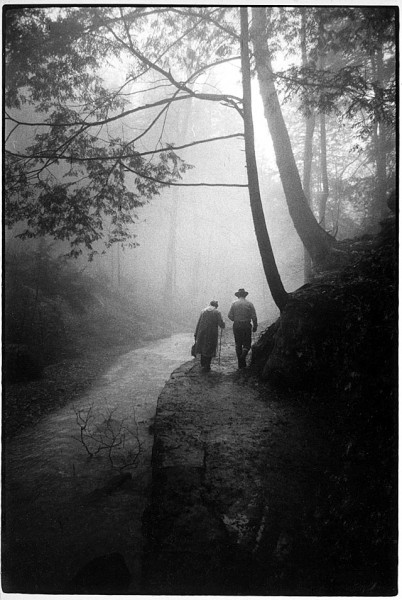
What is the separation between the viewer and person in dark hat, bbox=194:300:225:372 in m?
5.93

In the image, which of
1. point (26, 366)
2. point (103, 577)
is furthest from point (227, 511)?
point (26, 366)

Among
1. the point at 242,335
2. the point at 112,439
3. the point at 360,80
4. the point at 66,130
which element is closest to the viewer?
the point at 360,80

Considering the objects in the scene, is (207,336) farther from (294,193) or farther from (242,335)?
(294,193)

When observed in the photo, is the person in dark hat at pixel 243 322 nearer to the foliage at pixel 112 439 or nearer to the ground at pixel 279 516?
the foliage at pixel 112 439

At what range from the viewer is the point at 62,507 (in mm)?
3109

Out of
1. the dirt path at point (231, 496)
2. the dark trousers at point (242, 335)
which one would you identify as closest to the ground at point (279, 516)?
the dirt path at point (231, 496)

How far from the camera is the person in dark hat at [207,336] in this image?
5.93m

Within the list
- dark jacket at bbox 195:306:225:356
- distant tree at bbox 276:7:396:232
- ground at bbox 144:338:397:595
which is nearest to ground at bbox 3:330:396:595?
ground at bbox 144:338:397:595

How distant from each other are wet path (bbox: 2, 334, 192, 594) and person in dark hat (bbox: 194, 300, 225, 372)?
1583mm

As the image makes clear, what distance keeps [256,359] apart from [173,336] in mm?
8114

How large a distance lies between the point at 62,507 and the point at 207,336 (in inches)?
142

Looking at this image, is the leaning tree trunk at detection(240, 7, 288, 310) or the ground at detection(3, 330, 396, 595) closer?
the ground at detection(3, 330, 396, 595)

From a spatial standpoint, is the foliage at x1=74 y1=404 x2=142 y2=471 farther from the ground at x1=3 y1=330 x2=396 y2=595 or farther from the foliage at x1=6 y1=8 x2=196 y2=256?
the foliage at x1=6 y1=8 x2=196 y2=256

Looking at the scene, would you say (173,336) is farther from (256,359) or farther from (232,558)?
(232,558)
